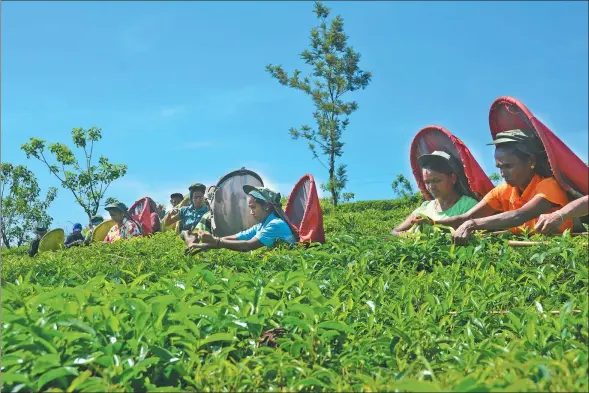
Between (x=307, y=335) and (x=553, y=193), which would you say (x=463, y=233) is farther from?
(x=307, y=335)

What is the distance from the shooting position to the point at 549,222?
175 inches

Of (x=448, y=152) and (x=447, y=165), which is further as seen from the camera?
(x=448, y=152)

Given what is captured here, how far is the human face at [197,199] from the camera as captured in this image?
10.2m

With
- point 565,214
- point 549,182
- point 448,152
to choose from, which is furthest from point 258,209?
point 565,214

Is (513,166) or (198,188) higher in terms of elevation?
(198,188)

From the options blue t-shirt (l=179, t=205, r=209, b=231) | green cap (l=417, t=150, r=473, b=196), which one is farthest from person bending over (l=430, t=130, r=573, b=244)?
blue t-shirt (l=179, t=205, r=209, b=231)

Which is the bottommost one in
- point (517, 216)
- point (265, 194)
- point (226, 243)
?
point (517, 216)

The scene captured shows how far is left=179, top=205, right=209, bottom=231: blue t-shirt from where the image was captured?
1002 cm

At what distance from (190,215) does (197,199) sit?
→ 0.96 ft

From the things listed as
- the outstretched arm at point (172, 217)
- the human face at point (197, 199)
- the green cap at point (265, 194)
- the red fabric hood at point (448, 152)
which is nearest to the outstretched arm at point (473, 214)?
the red fabric hood at point (448, 152)

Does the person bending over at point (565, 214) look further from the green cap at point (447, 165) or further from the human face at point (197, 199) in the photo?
the human face at point (197, 199)

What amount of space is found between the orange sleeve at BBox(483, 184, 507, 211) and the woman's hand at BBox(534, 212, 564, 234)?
792 millimetres

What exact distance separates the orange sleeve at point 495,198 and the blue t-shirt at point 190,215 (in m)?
5.42

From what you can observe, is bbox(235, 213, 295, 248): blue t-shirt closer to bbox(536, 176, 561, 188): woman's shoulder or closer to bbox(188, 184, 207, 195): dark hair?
bbox(536, 176, 561, 188): woman's shoulder
